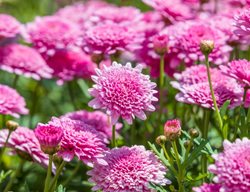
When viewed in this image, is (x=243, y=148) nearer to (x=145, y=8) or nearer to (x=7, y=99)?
(x=7, y=99)

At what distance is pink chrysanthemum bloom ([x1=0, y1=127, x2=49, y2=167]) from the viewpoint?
202 cm

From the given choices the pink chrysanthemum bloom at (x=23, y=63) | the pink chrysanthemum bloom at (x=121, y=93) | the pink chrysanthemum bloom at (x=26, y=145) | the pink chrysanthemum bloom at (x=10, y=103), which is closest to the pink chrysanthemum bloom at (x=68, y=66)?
the pink chrysanthemum bloom at (x=23, y=63)

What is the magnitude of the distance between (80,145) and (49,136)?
0.42ft

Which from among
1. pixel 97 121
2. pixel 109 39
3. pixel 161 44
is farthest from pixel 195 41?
pixel 97 121

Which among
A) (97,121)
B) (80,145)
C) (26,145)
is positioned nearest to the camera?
(80,145)

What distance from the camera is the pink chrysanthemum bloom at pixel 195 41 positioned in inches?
88.6

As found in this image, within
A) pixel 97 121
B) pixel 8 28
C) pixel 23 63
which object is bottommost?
pixel 97 121

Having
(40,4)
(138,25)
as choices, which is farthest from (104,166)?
(40,4)

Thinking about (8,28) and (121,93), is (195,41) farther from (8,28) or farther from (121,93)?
(8,28)

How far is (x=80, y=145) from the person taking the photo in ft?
5.67

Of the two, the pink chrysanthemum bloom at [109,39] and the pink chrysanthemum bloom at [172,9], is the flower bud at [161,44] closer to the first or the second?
the pink chrysanthemum bloom at [109,39]

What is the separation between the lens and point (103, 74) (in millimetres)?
1783

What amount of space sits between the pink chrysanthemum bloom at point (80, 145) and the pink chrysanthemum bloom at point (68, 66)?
0.81m

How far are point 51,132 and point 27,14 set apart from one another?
275cm
